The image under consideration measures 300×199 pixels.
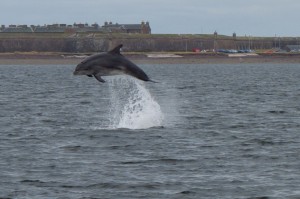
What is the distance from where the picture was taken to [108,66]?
3366cm

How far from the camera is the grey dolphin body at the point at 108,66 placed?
33.2 m

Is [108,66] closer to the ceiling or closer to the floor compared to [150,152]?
closer to the ceiling

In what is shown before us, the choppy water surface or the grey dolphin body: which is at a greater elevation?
the grey dolphin body

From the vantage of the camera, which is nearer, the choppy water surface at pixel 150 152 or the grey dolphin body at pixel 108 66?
the choppy water surface at pixel 150 152

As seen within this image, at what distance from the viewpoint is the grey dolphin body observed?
109 feet

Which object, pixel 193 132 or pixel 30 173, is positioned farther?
pixel 193 132

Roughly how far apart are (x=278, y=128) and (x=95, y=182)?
55.8 ft

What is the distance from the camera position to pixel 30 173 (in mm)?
29922

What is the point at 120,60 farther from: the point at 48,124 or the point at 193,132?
the point at 48,124

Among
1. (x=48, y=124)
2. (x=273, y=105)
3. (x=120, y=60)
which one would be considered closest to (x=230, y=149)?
(x=120, y=60)

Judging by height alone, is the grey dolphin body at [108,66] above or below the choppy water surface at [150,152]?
above

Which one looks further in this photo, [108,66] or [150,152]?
[150,152]

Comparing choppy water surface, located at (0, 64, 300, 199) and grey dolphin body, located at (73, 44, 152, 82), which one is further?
grey dolphin body, located at (73, 44, 152, 82)

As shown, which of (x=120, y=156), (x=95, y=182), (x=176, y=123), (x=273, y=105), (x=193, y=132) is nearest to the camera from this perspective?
(x=95, y=182)
